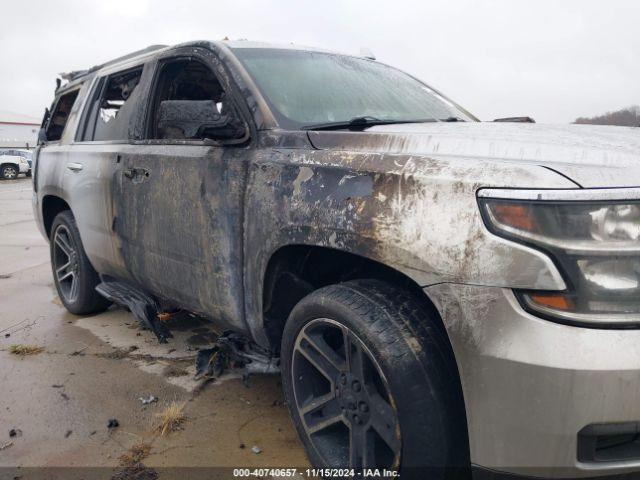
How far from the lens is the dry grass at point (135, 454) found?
7.86ft

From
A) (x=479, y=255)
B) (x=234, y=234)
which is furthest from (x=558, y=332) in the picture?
(x=234, y=234)

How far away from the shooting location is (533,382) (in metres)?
1.45

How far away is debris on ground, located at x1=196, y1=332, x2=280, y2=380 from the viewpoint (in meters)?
2.71

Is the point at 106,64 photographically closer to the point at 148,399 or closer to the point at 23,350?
the point at 23,350

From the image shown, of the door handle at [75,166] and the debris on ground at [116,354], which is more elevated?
the door handle at [75,166]

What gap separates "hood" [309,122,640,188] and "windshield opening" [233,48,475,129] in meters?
0.33

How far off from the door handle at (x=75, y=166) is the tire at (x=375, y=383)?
95.8 inches

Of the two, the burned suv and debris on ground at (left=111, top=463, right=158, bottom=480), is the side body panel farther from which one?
debris on ground at (left=111, top=463, right=158, bottom=480)

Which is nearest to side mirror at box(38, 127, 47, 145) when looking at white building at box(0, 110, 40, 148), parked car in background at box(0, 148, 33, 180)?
parked car in background at box(0, 148, 33, 180)

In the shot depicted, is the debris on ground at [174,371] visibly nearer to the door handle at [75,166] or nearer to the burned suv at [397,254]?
the burned suv at [397,254]

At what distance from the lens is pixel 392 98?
2.98 metres

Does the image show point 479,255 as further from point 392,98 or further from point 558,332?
point 392,98

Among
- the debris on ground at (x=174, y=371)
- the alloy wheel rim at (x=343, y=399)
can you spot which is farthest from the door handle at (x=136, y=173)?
the alloy wheel rim at (x=343, y=399)

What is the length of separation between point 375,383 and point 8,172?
31.3 metres
